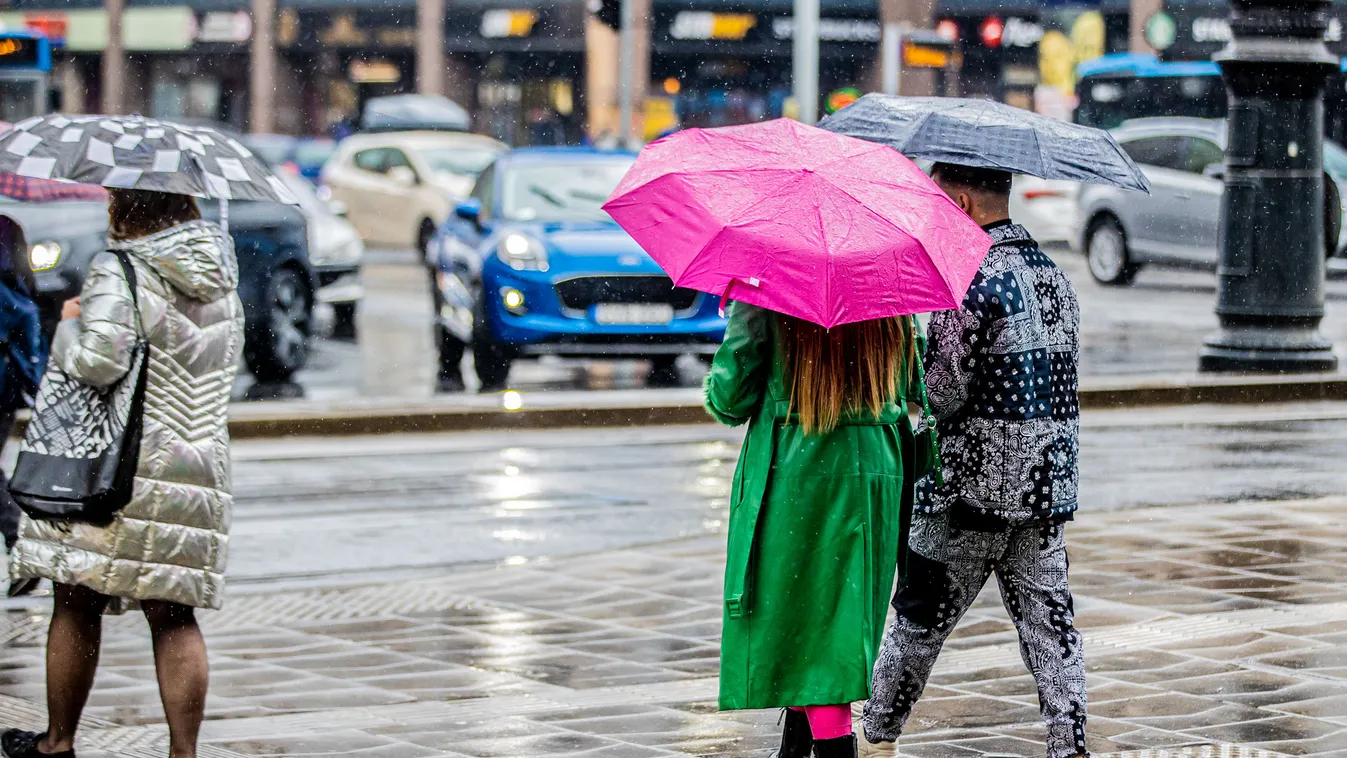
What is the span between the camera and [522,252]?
13758mm

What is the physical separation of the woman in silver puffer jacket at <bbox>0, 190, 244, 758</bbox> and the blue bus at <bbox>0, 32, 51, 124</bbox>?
1841cm

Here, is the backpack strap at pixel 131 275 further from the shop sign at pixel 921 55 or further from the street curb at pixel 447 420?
the shop sign at pixel 921 55

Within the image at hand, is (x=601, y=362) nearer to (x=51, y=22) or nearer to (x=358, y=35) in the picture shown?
(x=358, y=35)

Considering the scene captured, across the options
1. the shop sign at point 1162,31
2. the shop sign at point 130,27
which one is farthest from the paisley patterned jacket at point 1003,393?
the shop sign at point 130,27

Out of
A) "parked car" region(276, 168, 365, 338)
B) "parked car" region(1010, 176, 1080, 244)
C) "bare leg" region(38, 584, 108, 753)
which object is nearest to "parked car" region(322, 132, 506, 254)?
"parked car" region(1010, 176, 1080, 244)

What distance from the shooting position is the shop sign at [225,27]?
51.5 metres

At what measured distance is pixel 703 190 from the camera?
14.1ft

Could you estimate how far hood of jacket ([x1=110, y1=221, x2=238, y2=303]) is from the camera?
16.0 feet

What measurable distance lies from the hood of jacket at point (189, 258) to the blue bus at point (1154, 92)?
26708 mm

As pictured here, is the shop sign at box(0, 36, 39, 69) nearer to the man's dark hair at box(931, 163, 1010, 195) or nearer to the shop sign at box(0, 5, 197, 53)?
the man's dark hair at box(931, 163, 1010, 195)

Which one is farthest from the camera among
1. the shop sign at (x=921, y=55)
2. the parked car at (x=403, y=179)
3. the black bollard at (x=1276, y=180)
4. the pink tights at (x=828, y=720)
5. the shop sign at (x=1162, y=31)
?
the shop sign at (x=1162, y=31)

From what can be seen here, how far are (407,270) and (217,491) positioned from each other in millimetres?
20974

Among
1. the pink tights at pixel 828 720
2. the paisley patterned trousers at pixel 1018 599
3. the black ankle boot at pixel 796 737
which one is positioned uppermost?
the paisley patterned trousers at pixel 1018 599

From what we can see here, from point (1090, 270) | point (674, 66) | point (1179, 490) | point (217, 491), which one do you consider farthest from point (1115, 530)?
point (674, 66)
